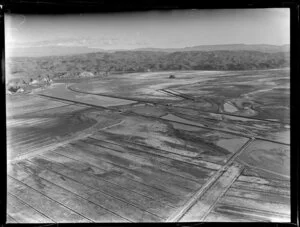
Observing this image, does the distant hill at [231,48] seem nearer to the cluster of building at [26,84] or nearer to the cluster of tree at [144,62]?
the cluster of tree at [144,62]

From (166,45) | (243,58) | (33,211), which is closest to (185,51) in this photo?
(166,45)

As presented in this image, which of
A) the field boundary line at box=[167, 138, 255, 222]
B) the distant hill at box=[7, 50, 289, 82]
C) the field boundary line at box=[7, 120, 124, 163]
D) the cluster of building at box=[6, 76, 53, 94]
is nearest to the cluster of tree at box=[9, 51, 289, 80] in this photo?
the distant hill at box=[7, 50, 289, 82]

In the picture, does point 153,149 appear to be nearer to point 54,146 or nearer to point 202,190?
point 202,190

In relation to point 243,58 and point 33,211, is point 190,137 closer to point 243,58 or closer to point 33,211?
point 243,58

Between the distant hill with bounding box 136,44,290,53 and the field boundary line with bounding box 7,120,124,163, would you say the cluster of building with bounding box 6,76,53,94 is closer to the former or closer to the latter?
the field boundary line with bounding box 7,120,124,163

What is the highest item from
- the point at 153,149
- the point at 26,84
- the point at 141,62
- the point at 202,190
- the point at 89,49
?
the point at 89,49

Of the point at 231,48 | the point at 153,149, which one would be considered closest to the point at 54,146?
the point at 153,149
